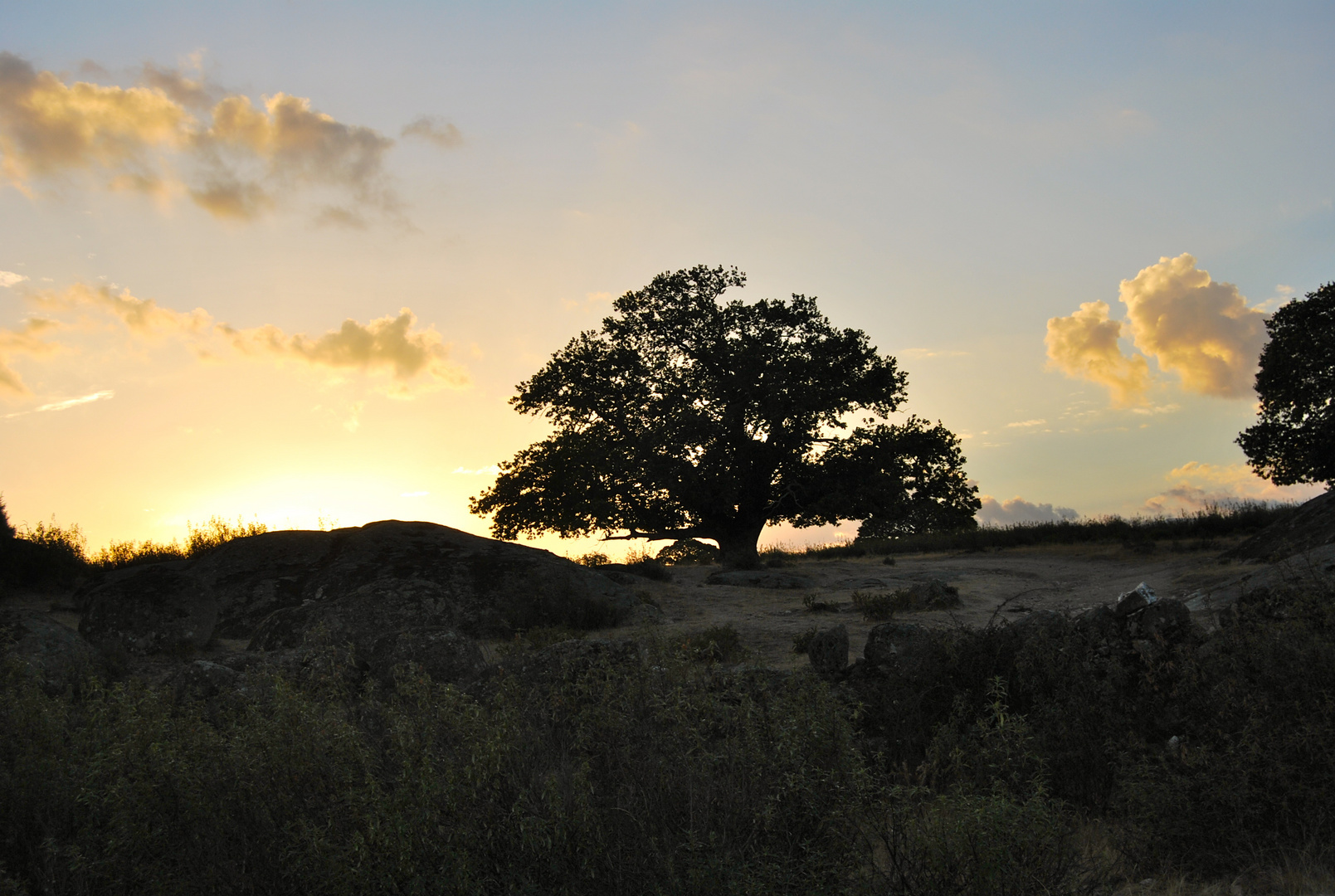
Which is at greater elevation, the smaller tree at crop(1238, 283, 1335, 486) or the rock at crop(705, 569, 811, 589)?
the smaller tree at crop(1238, 283, 1335, 486)

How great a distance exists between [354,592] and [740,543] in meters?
12.1

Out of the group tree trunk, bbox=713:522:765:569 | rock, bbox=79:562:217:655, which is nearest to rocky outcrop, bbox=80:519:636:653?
rock, bbox=79:562:217:655

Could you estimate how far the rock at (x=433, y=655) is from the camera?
7.76m

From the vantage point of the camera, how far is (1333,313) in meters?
22.0

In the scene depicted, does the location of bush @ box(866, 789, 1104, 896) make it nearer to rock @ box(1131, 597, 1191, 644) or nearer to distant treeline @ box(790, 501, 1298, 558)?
rock @ box(1131, 597, 1191, 644)

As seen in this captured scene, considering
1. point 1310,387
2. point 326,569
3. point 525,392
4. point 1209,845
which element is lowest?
point 1209,845

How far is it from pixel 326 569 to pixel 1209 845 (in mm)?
12090

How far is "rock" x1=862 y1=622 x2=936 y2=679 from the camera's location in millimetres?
7227

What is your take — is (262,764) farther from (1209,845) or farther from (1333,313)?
(1333,313)

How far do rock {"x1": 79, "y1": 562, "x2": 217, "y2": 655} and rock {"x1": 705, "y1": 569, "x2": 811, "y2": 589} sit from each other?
1001 cm

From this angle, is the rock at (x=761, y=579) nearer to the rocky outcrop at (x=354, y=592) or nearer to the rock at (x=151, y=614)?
the rocky outcrop at (x=354, y=592)

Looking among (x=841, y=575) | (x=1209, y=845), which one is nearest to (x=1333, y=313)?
(x=841, y=575)

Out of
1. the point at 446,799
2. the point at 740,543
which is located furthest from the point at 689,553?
the point at 446,799

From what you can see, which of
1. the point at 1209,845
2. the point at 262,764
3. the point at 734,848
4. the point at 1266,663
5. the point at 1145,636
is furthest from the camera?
the point at 1145,636
